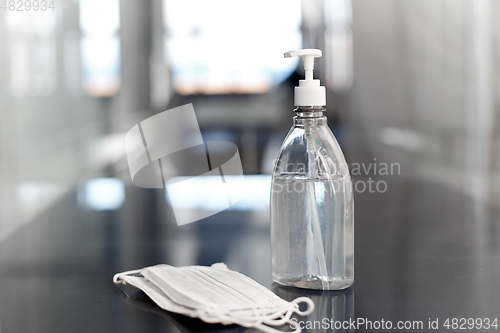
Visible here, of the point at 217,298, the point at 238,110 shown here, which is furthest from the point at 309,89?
the point at 238,110

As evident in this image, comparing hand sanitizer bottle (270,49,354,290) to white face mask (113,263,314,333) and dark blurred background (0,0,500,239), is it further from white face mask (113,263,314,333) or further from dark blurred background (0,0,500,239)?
dark blurred background (0,0,500,239)

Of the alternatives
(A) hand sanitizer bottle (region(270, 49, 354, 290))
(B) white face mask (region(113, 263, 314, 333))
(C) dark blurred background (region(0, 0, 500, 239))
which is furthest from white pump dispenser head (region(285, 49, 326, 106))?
(C) dark blurred background (region(0, 0, 500, 239))

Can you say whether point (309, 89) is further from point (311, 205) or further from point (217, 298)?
point (217, 298)

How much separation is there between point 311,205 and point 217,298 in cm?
15

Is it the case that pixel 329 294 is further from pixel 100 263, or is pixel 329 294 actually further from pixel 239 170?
pixel 239 170

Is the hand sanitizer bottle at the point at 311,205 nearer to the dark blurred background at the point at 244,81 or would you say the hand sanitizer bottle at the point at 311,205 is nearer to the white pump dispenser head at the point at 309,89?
the white pump dispenser head at the point at 309,89

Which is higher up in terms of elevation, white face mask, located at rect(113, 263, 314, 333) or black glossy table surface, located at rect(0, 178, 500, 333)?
white face mask, located at rect(113, 263, 314, 333)

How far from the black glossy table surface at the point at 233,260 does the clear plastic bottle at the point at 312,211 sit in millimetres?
22

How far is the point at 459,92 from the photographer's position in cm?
119

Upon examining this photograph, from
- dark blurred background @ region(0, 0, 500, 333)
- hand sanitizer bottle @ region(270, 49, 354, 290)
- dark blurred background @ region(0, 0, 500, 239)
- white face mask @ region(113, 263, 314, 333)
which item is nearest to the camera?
white face mask @ region(113, 263, 314, 333)

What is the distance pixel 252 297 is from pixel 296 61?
109 cm

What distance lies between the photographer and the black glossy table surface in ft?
1.33

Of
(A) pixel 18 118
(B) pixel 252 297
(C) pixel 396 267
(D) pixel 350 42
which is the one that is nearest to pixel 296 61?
(D) pixel 350 42

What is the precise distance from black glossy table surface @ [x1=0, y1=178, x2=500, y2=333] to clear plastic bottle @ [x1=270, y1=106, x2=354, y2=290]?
0.02 metres
